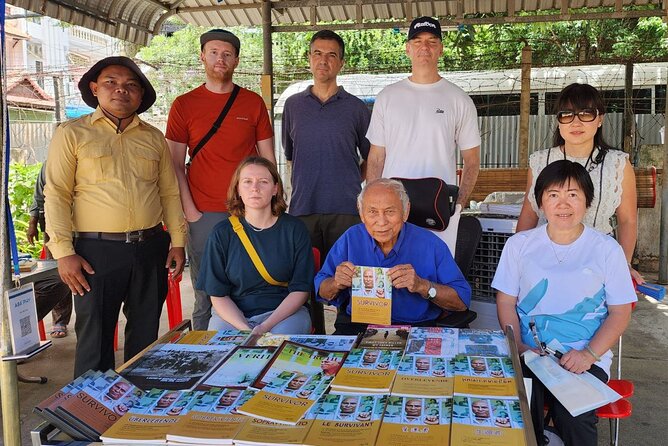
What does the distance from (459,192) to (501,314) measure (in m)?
0.92

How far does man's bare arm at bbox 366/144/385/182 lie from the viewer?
3.45 metres

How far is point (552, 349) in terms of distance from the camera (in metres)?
2.46

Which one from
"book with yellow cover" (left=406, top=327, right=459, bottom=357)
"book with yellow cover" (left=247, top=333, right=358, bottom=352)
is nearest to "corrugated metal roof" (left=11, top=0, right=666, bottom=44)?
"book with yellow cover" (left=247, top=333, right=358, bottom=352)

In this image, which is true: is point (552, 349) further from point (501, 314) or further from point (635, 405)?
point (635, 405)

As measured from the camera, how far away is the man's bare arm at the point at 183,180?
11.6ft

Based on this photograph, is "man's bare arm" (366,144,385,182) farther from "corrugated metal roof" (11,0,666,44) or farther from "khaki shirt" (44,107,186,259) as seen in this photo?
"corrugated metal roof" (11,0,666,44)

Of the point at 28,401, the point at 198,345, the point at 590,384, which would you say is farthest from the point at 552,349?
the point at 28,401

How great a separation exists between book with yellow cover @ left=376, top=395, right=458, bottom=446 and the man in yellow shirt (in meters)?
1.83

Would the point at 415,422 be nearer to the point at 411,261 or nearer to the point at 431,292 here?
the point at 431,292

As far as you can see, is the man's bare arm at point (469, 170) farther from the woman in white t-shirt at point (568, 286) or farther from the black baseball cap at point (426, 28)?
the woman in white t-shirt at point (568, 286)

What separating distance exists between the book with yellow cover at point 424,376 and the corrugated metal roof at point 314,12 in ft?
15.0

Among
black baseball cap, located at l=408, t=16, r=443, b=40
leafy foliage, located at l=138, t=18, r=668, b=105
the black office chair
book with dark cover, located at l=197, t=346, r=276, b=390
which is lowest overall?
book with dark cover, located at l=197, t=346, r=276, b=390

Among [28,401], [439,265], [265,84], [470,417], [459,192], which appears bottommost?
[28,401]

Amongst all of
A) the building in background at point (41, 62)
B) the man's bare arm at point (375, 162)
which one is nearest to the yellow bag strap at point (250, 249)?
the man's bare arm at point (375, 162)
